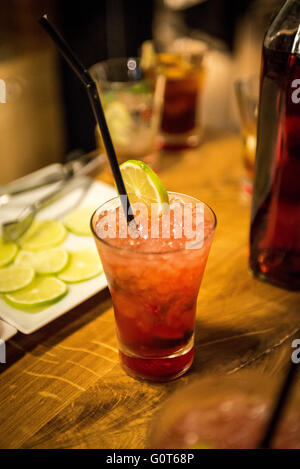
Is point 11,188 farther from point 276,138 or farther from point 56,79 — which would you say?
point 56,79

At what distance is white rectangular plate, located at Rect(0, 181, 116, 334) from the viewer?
0.82 meters

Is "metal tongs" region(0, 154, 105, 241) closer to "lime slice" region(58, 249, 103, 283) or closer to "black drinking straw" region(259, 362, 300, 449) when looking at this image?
"lime slice" region(58, 249, 103, 283)

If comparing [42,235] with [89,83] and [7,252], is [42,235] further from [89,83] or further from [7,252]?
[89,83]

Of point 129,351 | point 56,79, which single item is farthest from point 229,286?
point 56,79

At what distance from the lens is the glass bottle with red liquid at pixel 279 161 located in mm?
806

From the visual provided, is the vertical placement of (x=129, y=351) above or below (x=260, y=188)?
below

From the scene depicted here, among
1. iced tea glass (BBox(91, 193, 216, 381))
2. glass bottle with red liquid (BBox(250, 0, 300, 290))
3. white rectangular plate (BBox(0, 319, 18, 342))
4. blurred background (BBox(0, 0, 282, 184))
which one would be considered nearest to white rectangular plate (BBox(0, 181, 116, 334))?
white rectangular plate (BBox(0, 319, 18, 342))

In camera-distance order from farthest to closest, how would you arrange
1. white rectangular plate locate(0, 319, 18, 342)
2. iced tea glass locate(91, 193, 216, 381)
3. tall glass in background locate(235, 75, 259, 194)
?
1. tall glass in background locate(235, 75, 259, 194)
2. white rectangular plate locate(0, 319, 18, 342)
3. iced tea glass locate(91, 193, 216, 381)

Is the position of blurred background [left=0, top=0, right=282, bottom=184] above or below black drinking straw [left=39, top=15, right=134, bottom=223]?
below

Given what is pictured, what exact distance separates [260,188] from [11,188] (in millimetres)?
629

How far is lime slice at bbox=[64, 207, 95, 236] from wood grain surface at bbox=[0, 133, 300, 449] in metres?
0.18

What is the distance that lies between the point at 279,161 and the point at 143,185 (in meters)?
0.25

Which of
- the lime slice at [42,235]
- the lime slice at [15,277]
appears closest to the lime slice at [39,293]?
the lime slice at [15,277]
